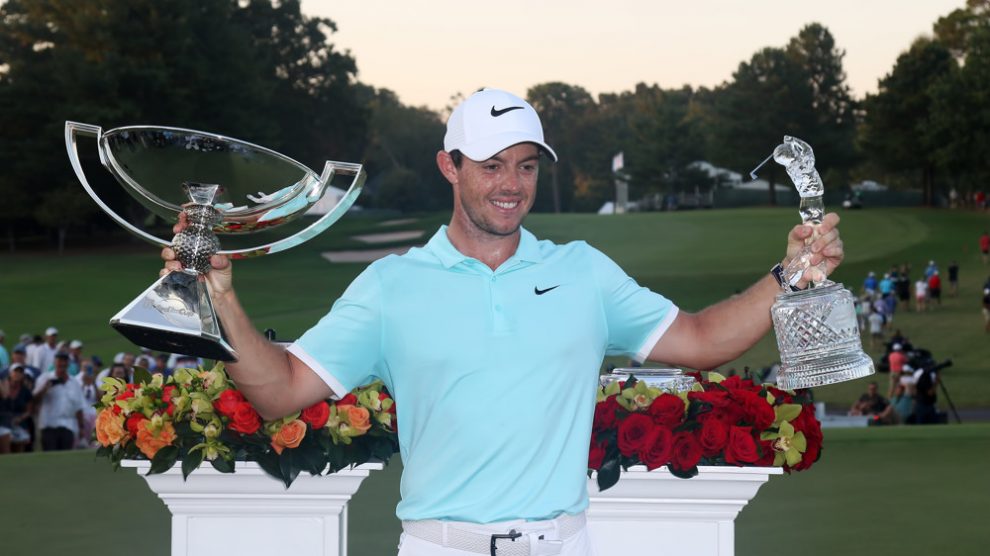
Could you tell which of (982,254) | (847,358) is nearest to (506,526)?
(847,358)

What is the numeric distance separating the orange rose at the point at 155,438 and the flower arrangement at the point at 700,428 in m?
1.66

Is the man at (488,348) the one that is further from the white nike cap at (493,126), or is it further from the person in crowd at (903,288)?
the person in crowd at (903,288)

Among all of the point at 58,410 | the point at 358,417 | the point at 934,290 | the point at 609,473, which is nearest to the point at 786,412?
the point at 609,473

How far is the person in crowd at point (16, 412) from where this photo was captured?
16266 millimetres

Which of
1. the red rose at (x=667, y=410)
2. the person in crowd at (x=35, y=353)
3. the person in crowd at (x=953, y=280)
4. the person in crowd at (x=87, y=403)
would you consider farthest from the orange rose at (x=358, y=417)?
the person in crowd at (x=953, y=280)

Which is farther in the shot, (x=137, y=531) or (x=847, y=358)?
(x=137, y=531)

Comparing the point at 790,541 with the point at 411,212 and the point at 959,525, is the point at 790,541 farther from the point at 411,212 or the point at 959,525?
the point at 411,212

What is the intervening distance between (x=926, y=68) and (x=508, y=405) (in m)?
79.2

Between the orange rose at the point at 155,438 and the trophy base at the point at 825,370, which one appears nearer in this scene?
the trophy base at the point at 825,370

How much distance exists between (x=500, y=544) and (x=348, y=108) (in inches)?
2786

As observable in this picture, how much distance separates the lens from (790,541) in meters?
7.53

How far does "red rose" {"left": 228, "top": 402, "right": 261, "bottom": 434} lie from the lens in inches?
210

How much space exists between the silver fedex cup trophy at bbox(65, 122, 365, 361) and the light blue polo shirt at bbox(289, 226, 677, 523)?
0.32 m

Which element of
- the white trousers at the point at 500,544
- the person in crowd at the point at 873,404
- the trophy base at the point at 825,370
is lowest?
the person in crowd at the point at 873,404
